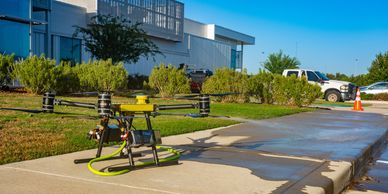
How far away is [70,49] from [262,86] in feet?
66.7

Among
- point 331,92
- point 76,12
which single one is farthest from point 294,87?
point 76,12

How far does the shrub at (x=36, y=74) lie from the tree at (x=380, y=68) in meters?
35.2

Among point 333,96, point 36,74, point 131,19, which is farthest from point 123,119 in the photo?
point 131,19

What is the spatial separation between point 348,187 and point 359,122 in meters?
7.75

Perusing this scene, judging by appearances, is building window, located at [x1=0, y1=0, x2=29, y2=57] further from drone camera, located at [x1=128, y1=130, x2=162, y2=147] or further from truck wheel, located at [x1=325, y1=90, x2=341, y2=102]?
drone camera, located at [x1=128, y1=130, x2=162, y2=147]

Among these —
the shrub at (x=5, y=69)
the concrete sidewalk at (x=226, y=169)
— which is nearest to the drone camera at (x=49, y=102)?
the concrete sidewalk at (x=226, y=169)

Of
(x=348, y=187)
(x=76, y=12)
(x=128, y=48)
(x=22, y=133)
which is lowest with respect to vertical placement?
(x=348, y=187)

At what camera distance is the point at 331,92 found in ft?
88.5

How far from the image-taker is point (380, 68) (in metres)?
44.3

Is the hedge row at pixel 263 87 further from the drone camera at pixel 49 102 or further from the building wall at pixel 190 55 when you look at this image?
the building wall at pixel 190 55

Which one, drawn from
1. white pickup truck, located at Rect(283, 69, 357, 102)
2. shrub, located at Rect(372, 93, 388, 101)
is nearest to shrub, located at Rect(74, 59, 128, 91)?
white pickup truck, located at Rect(283, 69, 357, 102)

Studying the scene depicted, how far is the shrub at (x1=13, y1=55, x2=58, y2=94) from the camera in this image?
16844 millimetres

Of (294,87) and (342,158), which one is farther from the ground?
(294,87)

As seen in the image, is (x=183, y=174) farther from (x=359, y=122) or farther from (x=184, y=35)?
(x=184, y=35)
